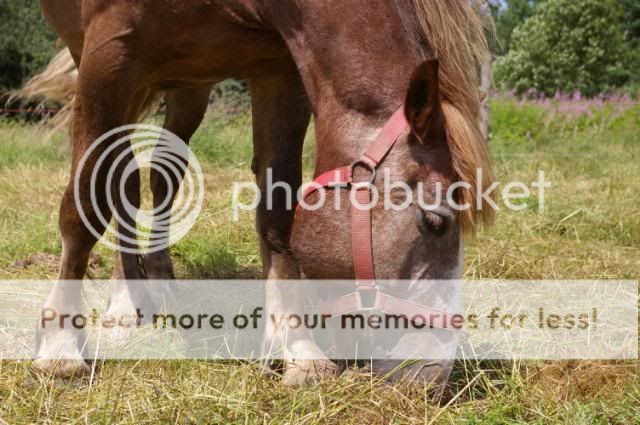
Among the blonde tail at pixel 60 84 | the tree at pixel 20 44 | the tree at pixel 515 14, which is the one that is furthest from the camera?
the tree at pixel 515 14

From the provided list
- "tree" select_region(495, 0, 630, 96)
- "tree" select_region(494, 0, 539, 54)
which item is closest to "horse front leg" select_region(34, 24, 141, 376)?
"tree" select_region(495, 0, 630, 96)

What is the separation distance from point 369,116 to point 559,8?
24.1m

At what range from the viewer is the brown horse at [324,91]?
1.80 meters

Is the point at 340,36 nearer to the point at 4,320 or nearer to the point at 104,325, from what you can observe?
the point at 104,325

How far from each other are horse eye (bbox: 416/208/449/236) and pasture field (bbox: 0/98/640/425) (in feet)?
1.48

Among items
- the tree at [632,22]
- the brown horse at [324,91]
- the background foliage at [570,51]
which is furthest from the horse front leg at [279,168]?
the tree at [632,22]

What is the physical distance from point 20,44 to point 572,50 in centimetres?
1803

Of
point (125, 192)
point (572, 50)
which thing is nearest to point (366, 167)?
point (125, 192)

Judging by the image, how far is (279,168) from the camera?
2471 millimetres

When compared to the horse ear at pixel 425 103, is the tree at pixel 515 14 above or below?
above

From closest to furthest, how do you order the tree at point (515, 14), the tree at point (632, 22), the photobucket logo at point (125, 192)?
the photobucket logo at point (125, 192) < the tree at point (632, 22) < the tree at point (515, 14)

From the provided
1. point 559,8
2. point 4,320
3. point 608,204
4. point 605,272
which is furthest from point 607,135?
point 559,8

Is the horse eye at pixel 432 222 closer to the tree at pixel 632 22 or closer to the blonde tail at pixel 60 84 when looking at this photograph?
the blonde tail at pixel 60 84

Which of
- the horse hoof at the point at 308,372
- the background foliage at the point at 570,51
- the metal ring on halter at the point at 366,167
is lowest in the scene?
the horse hoof at the point at 308,372
